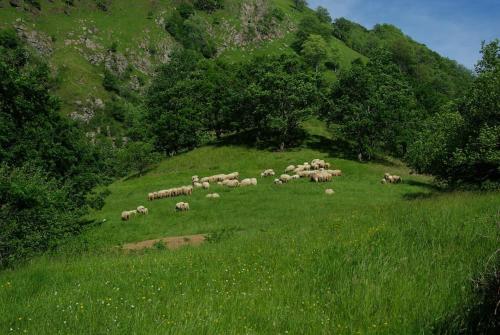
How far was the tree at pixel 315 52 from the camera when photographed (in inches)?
5985

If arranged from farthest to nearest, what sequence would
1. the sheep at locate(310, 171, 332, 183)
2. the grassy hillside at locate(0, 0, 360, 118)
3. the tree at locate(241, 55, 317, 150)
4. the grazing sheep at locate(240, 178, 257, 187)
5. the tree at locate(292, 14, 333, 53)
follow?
the tree at locate(292, 14, 333, 53)
the grassy hillside at locate(0, 0, 360, 118)
the tree at locate(241, 55, 317, 150)
the grazing sheep at locate(240, 178, 257, 187)
the sheep at locate(310, 171, 332, 183)

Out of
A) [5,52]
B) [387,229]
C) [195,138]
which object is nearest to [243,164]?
[195,138]

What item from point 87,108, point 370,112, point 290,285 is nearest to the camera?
point 290,285

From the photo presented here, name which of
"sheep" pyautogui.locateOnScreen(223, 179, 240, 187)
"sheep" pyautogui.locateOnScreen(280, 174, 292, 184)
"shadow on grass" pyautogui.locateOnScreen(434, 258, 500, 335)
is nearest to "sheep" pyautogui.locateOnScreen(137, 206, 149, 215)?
"sheep" pyautogui.locateOnScreen(223, 179, 240, 187)

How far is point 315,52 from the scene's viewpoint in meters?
152

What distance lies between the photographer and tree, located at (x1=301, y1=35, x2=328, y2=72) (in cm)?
15201

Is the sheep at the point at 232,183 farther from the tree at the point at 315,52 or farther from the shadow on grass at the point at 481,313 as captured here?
the tree at the point at 315,52

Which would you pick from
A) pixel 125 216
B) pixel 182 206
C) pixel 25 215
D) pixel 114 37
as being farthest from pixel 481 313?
pixel 114 37

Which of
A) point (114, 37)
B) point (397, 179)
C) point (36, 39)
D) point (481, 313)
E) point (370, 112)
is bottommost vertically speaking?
point (397, 179)

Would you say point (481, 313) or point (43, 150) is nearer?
point (481, 313)

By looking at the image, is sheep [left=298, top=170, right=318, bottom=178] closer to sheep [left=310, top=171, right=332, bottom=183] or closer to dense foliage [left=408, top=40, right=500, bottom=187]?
sheep [left=310, top=171, right=332, bottom=183]

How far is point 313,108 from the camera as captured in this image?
2361 inches

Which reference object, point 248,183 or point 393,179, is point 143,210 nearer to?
point 248,183

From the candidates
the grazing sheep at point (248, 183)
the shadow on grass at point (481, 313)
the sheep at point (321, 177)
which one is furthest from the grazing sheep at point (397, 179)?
the shadow on grass at point (481, 313)
